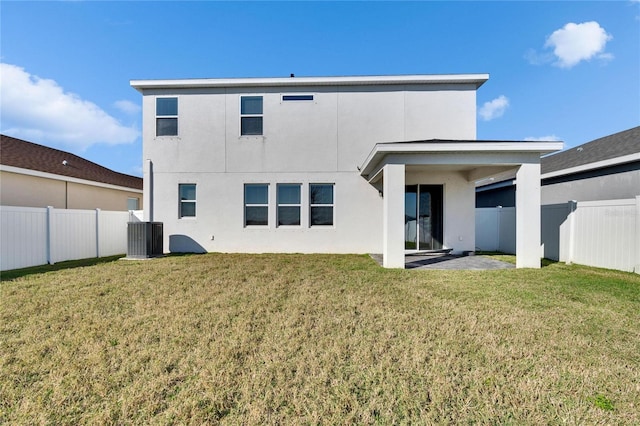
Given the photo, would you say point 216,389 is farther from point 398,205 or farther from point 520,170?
point 520,170

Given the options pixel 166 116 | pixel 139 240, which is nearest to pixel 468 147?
pixel 139 240

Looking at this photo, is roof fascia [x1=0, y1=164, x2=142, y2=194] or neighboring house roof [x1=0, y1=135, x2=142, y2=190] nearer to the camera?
roof fascia [x1=0, y1=164, x2=142, y2=194]

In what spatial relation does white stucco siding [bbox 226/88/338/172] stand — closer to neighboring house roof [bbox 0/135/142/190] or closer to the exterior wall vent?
the exterior wall vent

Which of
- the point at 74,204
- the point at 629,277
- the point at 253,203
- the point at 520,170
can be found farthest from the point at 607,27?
the point at 74,204

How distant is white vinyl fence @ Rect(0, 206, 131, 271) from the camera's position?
692 cm

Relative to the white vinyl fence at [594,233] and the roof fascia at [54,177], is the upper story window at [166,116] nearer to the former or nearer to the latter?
the roof fascia at [54,177]

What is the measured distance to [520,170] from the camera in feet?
22.9

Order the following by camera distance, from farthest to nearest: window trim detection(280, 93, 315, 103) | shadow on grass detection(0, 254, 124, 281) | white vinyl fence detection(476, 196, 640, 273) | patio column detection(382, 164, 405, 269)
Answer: window trim detection(280, 93, 315, 103), patio column detection(382, 164, 405, 269), white vinyl fence detection(476, 196, 640, 273), shadow on grass detection(0, 254, 124, 281)

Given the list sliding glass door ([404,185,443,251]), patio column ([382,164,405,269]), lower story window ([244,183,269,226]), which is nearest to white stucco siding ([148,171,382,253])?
lower story window ([244,183,269,226])

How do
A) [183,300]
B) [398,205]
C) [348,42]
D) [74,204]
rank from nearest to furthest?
[183,300], [398,205], [74,204], [348,42]

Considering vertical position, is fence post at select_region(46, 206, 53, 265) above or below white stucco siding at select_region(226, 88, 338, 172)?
below

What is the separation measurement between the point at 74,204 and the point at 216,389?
1369 cm

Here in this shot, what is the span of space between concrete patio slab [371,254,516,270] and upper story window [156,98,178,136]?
29.5 ft

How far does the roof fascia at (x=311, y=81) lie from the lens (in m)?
9.36
